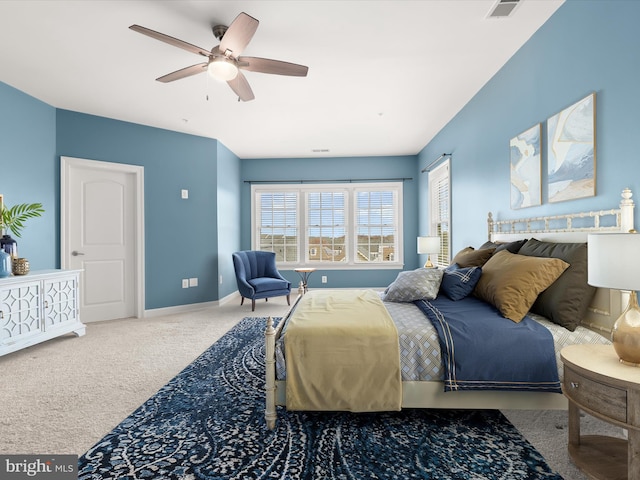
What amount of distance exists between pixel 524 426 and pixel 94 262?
519 cm

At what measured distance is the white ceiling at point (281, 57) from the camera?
8.00ft

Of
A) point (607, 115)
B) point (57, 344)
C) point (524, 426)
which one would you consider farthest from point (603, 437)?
point (57, 344)

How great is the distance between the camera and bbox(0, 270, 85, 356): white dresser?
3082 mm

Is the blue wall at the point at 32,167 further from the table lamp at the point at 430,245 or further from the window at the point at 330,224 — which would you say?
the table lamp at the point at 430,245

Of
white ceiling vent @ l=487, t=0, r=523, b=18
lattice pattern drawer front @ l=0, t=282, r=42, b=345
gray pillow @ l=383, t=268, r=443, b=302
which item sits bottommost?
lattice pattern drawer front @ l=0, t=282, r=42, b=345

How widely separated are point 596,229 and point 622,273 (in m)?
0.93

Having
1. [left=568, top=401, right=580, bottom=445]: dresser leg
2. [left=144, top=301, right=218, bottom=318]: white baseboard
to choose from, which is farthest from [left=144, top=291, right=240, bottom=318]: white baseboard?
[left=568, top=401, right=580, bottom=445]: dresser leg

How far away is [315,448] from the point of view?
5.92ft

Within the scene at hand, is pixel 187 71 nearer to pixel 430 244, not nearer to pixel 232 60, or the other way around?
pixel 232 60

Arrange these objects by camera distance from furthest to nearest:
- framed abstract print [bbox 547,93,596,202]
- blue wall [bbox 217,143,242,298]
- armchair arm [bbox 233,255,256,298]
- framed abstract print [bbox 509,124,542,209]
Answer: blue wall [bbox 217,143,242,298] → armchair arm [bbox 233,255,256,298] → framed abstract print [bbox 509,124,542,209] → framed abstract print [bbox 547,93,596,202]

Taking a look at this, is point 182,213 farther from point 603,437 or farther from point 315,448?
point 603,437

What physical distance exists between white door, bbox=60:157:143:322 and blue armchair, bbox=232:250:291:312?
1450 millimetres

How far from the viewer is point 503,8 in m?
2.41

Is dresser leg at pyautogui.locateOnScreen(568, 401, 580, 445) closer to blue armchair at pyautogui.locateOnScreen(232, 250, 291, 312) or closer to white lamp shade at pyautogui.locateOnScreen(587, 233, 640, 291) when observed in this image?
white lamp shade at pyautogui.locateOnScreen(587, 233, 640, 291)
